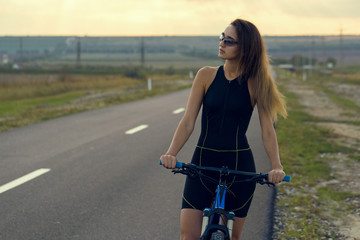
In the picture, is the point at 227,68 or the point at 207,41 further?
the point at 207,41

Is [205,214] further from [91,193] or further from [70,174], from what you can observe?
[70,174]

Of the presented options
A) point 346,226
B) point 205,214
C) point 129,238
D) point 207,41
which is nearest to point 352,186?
point 346,226

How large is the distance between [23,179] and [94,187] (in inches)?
45.8

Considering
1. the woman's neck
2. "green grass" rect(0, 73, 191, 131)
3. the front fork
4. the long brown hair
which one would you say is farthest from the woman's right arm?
"green grass" rect(0, 73, 191, 131)

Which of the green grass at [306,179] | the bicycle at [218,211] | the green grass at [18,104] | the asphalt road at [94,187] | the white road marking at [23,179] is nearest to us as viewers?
the bicycle at [218,211]

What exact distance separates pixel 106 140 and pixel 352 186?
553 centimetres

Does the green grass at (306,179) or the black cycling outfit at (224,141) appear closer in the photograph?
the black cycling outfit at (224,141)

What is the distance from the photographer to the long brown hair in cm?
316

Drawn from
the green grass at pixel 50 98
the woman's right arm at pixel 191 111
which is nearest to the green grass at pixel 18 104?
the green grass at pixel 50 98

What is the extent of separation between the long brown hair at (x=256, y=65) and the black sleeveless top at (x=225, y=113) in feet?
0.23

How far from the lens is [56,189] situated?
6.83m

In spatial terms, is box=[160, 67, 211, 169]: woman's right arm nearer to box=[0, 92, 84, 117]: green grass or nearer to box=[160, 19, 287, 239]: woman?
box=[160, 19, 287, 239]: woman

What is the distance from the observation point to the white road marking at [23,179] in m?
6.90

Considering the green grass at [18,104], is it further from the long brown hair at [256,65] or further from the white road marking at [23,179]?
the long brown hair at [256,65]
